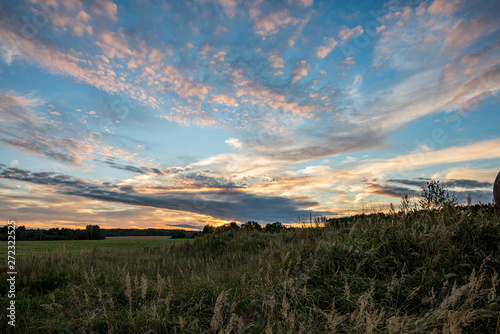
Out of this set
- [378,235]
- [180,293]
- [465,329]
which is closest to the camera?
[465,329]

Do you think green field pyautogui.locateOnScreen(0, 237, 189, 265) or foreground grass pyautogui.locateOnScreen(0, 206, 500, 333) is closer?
foreground grass pyautogui.locateOnScreen(0, 206, 500, 333)

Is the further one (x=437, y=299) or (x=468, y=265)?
(x=468, y=265)

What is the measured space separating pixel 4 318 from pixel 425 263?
361 inches

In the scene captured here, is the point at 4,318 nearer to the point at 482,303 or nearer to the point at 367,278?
the point at 367,278

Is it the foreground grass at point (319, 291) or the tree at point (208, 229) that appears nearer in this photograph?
the foreground grass at point (319, 291)

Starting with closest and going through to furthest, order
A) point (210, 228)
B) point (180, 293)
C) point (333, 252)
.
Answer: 1. point (180, 293)
2. point (333, 252)
3. point (210, 228)

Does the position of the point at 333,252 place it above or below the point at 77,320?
above

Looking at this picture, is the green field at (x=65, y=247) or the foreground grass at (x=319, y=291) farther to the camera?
the green field at (x=65, y=247)

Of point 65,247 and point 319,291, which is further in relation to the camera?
point 65,247

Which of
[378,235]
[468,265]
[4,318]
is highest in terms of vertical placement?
[378,235]

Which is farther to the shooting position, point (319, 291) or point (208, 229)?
point (208, 229)

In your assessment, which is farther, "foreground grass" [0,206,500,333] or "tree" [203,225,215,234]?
"tree" [203,225,215,234]

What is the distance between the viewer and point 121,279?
695 cm

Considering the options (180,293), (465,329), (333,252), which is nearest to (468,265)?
(465,329)
